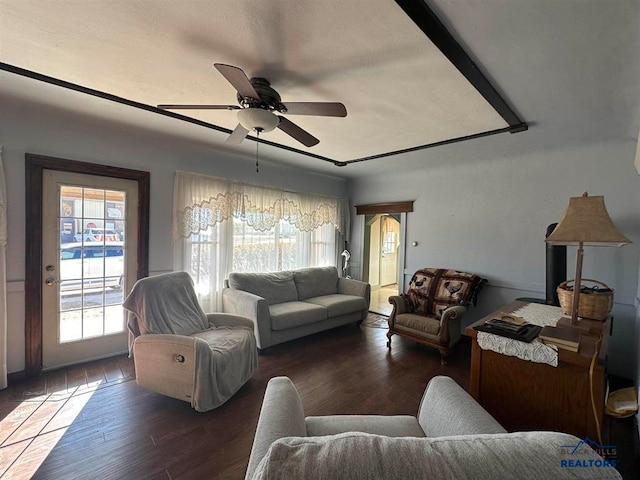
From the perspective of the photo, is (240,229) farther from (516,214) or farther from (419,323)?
(516,214)

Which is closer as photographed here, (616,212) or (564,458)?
(564,458)

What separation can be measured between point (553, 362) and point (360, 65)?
1983 mm

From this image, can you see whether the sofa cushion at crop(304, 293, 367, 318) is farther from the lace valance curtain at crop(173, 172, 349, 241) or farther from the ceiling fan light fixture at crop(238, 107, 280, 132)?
the ceiling fan light fixture at crop(238, 107, 280, 132)

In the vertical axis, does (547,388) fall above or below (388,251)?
below

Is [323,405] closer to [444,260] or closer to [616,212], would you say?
[444,260]

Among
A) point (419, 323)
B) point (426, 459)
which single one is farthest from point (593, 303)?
point (426, 459)

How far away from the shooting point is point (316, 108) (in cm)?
180

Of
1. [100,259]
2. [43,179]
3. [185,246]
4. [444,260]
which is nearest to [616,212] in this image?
[444,260]

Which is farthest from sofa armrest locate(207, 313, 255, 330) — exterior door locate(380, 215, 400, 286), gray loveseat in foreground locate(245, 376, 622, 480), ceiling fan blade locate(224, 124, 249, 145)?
exterior door locate(380, 215, 400, 286)

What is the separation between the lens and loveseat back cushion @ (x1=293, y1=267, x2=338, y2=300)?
418 centimetres

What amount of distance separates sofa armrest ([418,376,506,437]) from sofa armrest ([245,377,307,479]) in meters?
0.58

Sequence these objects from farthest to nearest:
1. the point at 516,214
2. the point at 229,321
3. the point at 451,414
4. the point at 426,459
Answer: the point at 516,214
the point at 229,321
the point at 451,414
the point at 426,459

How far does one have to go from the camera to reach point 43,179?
2625 millimetres

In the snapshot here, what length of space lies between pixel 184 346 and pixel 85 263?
66.6 inches
